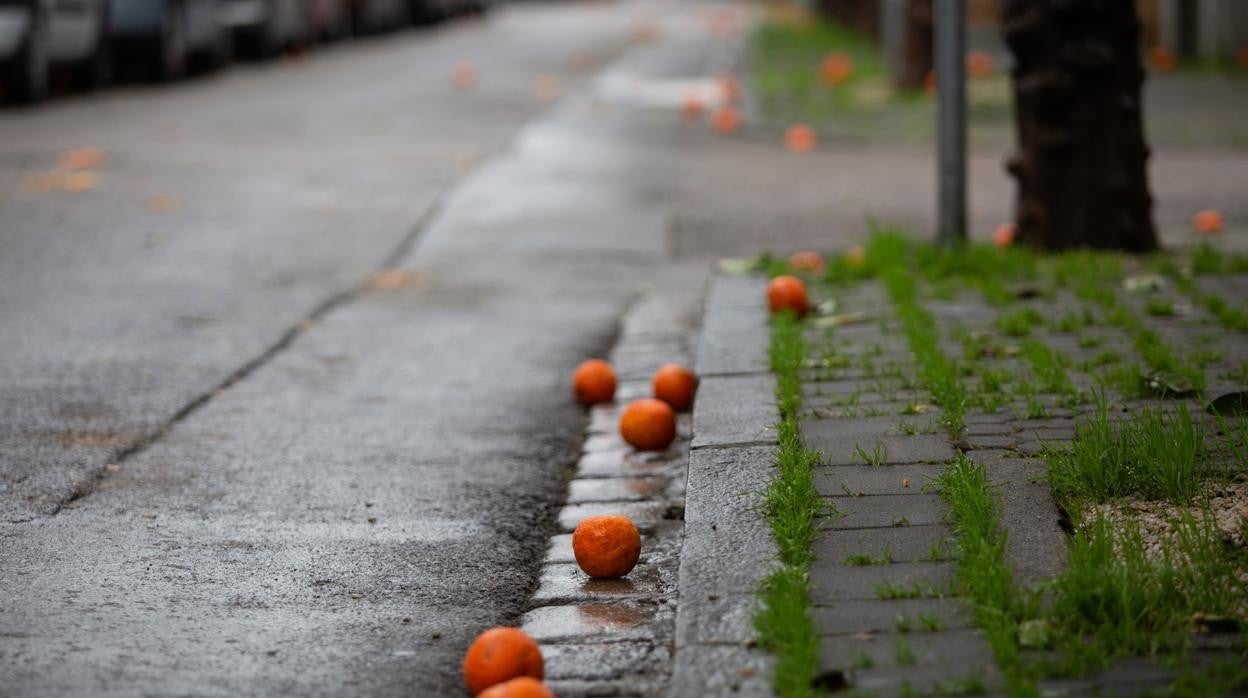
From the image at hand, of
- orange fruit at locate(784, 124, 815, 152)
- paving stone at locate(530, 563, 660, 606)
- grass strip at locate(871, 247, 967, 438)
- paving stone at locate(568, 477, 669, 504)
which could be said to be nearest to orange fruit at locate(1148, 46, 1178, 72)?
orange fruit at locate(784, 124, 815, 152)

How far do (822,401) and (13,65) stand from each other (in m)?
13.7

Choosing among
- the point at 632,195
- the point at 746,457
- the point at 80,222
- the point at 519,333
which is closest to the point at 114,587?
the point at 746,457

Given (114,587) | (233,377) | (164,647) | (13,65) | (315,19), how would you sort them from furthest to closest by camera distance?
1. (315,19)
2. (13,65)
3. (233,377)
4. (114,587)
5. (164,647)

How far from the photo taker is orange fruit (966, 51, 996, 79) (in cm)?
1853

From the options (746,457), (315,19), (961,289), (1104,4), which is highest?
(1104,4)

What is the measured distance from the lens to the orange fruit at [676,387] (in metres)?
5.39

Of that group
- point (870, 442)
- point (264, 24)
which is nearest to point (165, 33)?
point (264, 24)

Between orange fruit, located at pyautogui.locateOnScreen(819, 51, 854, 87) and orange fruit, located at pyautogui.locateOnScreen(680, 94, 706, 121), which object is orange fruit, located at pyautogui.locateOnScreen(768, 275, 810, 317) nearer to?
orange fruit, located at pyautogui.locateOnScreen(680, 94, 706, 121)

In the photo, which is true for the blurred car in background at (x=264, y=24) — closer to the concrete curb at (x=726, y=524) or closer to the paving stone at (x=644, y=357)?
the paving stone at (x=644, y=357)

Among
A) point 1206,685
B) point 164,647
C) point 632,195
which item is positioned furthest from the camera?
point 632,195

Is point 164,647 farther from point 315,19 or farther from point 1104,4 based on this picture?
point 315,19

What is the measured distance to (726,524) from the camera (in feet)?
12.2

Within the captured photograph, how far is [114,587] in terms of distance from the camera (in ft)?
12.4

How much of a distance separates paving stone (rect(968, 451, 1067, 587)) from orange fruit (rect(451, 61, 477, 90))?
16.7 metres
